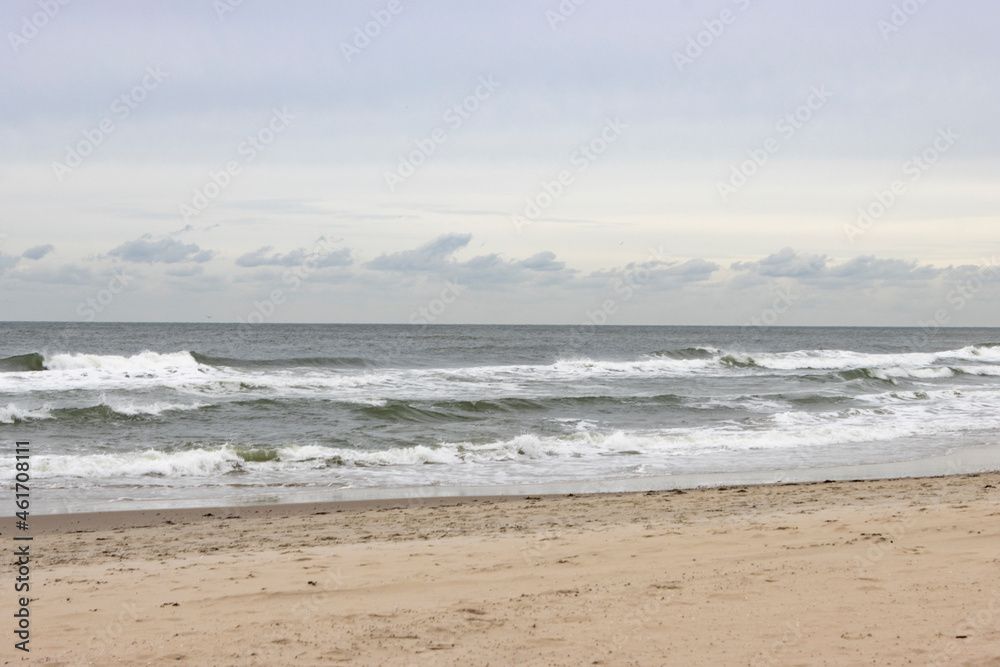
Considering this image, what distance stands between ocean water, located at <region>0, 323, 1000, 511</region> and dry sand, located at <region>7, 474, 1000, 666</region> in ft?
8.95

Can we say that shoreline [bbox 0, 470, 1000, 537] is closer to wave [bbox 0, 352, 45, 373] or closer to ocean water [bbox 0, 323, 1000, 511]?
ocean water [bbox 0, 323, 1000, 511]

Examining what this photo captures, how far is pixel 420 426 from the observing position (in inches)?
636

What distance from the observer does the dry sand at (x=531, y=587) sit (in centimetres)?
428

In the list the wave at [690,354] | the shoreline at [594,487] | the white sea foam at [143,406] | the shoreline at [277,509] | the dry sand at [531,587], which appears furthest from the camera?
the wave at [690,354]

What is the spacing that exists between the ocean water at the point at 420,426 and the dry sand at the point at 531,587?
2728 millimetres

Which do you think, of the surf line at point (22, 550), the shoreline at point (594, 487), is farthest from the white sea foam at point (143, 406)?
the shoreline at point (594, 487)

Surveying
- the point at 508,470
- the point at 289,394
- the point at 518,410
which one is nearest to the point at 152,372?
the point at 289,394

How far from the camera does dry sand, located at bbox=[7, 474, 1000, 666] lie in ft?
14.0

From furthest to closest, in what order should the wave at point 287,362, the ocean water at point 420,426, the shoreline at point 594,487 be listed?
the wave at point 287,362 → the ocean water at point 420,426 → the shoreline at point 594,487

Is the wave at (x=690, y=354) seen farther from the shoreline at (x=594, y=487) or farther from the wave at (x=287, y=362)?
the shoreline at (x=594, y=487)

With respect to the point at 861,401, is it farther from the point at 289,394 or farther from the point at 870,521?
the point at 289,394

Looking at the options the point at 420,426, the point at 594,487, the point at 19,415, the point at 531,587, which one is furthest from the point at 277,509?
the point at 19,415

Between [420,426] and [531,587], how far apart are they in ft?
35.8

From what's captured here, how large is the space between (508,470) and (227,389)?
13977mm
